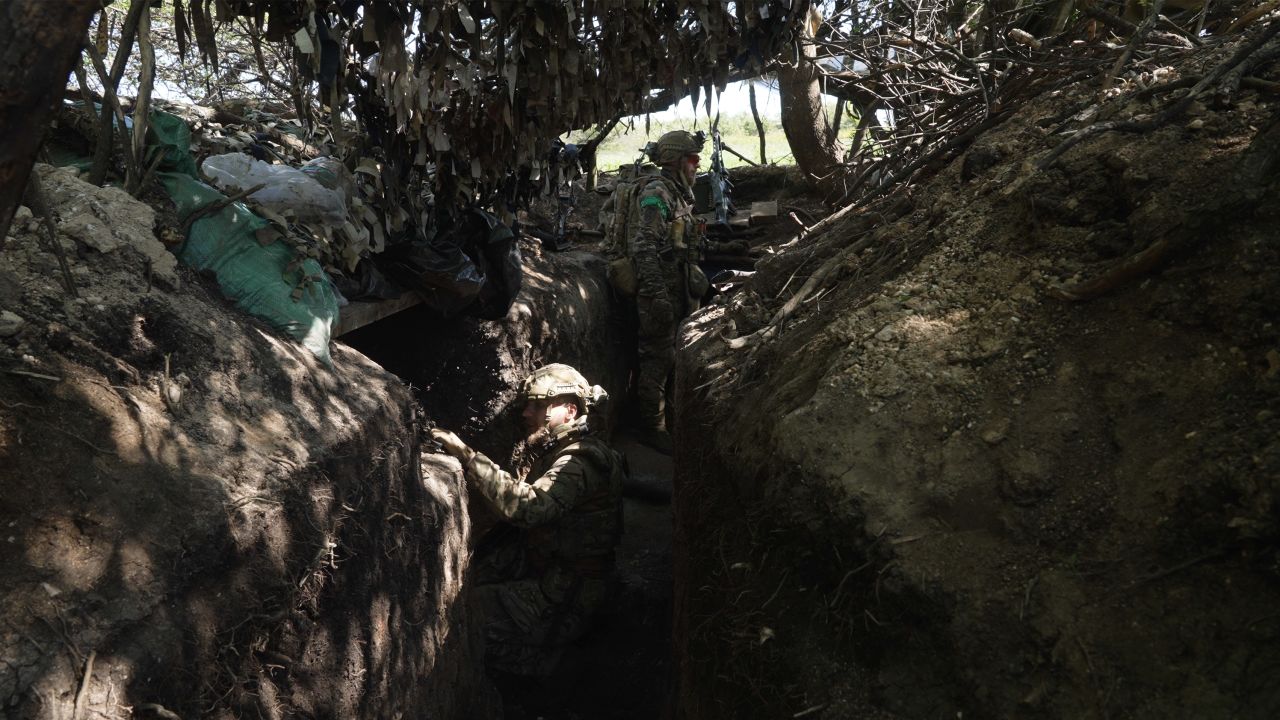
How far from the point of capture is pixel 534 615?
172 inches

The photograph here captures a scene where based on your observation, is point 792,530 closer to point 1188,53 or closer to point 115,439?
point 115,439

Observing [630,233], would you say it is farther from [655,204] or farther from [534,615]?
[534,615]

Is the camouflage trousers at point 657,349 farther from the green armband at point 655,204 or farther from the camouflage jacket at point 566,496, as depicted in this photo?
the camouflage jacket at point 566,496

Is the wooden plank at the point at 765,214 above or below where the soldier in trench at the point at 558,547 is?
above

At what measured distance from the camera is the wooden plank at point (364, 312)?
3.82 m

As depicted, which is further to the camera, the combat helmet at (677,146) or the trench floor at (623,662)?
the combat helmet at (677,146)

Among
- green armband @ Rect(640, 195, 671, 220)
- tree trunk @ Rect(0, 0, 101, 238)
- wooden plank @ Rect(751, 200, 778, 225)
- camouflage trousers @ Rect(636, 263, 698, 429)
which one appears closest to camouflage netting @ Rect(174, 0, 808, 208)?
tree trunk @ Rect(0, 0, 101, 238)

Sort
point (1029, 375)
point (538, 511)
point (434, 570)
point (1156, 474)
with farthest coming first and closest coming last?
point (538, 511)
point (434, 570)
point (1029, 375)
point (1156, 474)

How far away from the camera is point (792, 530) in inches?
88.4

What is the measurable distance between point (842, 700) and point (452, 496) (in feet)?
6.74

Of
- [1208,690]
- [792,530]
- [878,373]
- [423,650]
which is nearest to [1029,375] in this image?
[878,373]

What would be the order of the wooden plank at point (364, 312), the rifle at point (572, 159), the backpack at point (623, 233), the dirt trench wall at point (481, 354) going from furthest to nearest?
the backpack at point (623, 233) → the rifle at point (572, 159) → the dirt trench wall at point (481, 354) → the wooden plank at point (364, 312)

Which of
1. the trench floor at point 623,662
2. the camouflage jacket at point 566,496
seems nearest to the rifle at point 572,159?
the camouflage jacket at point 566,496

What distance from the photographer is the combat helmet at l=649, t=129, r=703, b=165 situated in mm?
7578
